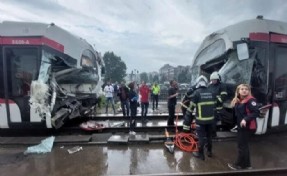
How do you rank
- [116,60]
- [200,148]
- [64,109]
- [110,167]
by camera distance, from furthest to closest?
[116,60], [64,109], [200,148], [110,167]

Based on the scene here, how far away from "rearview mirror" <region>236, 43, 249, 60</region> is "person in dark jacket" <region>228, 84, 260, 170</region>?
68.9 inches

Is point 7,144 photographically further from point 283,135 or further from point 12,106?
point 283,135

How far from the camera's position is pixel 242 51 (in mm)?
6066

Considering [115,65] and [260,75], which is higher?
[115,65]

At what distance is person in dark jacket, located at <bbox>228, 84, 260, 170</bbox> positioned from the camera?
14.2ft

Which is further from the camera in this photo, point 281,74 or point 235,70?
point 235,70

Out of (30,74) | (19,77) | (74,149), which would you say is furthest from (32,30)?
(74,149)

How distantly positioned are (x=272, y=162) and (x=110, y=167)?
11.2 ft

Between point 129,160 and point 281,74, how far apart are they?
4524 mm

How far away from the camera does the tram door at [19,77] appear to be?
6109mm

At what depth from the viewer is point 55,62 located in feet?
21.3

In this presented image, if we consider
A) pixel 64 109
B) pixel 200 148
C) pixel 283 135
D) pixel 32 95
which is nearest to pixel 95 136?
pixel 64 109

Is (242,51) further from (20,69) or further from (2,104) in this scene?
(2,104)

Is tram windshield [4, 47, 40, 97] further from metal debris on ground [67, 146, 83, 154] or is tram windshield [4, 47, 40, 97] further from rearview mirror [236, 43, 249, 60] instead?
rearview mirror [236, 43, 249, 60]
